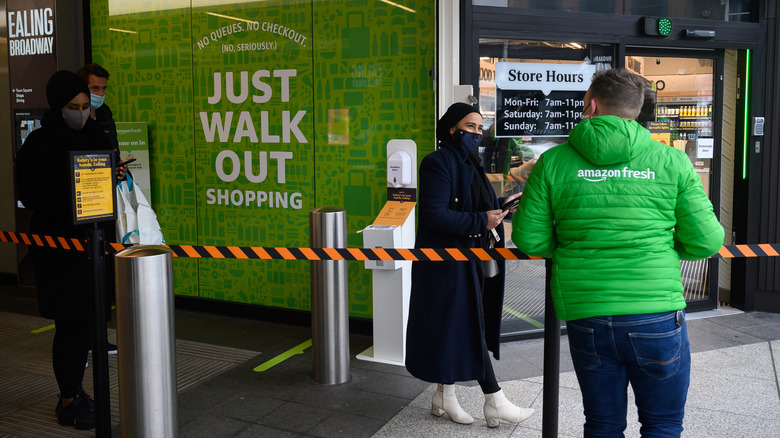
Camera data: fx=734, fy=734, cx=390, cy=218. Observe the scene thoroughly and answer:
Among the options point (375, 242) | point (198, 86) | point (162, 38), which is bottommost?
point (375, 242)

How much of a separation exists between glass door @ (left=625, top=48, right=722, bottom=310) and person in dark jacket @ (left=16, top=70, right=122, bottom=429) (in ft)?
14.7

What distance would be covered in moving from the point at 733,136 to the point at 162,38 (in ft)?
17.2

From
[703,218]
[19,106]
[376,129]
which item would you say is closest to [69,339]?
[376,129]

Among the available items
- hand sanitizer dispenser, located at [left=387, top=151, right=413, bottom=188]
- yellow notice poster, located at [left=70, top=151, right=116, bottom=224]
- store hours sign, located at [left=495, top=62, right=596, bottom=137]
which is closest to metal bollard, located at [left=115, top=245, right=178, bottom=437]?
yellow notice poster, located at [left=70, top=151, right=116, bottom=224]

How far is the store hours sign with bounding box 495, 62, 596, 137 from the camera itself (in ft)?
18.3

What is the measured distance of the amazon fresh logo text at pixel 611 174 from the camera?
2.51 m

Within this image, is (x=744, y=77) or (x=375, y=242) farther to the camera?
(x=744, y=77)

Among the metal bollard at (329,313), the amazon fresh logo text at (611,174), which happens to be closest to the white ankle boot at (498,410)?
the metal bollard at (329,313)

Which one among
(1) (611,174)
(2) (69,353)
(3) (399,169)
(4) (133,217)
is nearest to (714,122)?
(3) (399,169)

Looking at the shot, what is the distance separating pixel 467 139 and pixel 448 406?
1.51m

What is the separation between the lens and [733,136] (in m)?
6.57

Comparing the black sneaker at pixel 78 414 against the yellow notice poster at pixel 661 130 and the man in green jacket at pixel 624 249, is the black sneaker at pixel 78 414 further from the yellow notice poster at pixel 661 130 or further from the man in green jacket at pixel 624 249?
the yellow notice poster at pixel 661 130

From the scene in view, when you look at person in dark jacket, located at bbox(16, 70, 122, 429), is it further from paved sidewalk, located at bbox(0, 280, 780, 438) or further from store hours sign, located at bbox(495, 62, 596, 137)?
store hours sign, located at bbox(495, 62, 596, 137)

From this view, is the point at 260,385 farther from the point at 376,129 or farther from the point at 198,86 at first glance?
the point at 198,86
